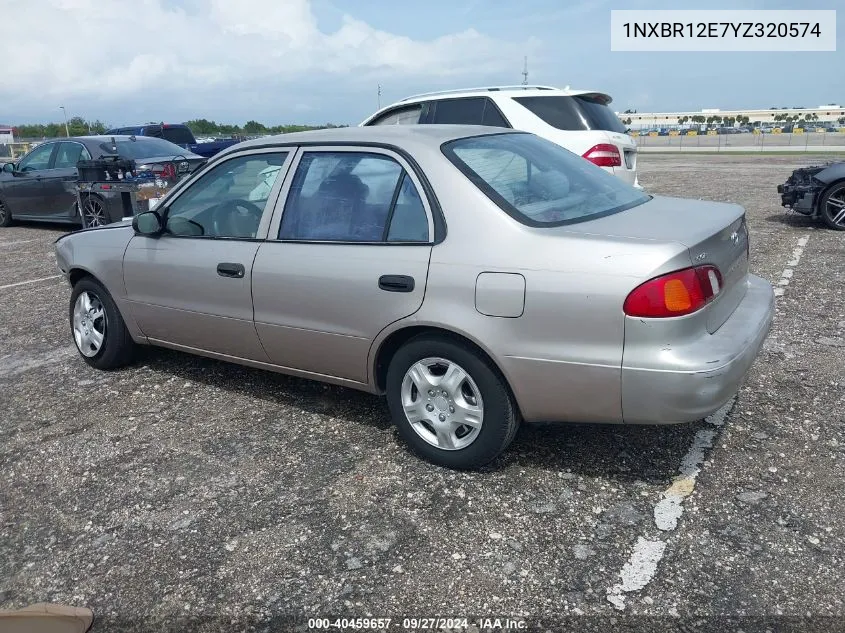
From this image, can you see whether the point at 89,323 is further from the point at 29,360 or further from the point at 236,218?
the point at 236,218

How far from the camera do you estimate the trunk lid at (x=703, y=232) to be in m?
2.99

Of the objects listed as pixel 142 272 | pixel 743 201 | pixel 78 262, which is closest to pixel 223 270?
pixel 142 272

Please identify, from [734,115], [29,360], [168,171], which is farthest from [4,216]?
[734,115]

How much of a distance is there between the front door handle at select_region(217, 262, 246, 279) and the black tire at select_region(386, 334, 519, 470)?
41.6 inches

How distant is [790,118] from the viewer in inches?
5027

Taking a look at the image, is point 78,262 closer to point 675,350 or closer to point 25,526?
point 25,526

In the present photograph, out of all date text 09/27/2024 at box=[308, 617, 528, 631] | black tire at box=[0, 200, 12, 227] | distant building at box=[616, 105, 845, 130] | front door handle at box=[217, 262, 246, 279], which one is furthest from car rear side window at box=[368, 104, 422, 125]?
distant building at box=[616, 105, 845, 130]

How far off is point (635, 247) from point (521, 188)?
0.77 m

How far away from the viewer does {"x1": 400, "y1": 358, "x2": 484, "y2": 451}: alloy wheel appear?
3.28m

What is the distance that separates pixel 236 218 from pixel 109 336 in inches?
57.6

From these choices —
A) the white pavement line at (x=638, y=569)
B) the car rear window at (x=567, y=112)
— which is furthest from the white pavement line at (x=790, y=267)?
the white pavement line at (x=638, y=569)

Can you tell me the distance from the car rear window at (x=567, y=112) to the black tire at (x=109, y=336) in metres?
4.97

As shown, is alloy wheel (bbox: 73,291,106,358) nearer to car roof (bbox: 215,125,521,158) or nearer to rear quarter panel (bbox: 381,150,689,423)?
car roof (bbox: 215,125,521,158)

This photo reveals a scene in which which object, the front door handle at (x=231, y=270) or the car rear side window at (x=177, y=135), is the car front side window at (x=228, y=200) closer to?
the front door handle at (x=231, y=270)
